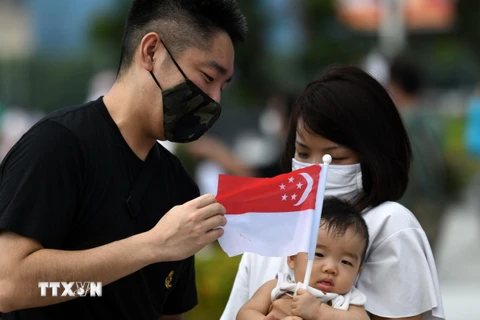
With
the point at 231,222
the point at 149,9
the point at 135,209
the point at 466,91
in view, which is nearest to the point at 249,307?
the point at 231,222

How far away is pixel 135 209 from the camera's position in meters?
3.11

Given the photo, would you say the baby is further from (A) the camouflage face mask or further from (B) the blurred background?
(B) the blurred background

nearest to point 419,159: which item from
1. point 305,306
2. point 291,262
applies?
point 291,262

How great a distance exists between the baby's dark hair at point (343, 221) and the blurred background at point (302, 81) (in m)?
2.75

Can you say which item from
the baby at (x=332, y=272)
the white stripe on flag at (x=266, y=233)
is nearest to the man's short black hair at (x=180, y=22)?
the white stripe on flag at (x=266, y=233)

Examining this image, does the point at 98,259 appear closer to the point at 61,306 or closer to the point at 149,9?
the point at 61,306

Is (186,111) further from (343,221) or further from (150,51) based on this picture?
(343,221)

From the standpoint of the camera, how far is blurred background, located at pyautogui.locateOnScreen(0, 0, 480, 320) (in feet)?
22.0

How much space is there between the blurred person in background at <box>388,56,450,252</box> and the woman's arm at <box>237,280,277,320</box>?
271cm

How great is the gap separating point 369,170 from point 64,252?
3.68ft

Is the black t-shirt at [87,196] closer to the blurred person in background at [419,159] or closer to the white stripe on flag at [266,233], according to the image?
the white stripe on flag at [266,233]

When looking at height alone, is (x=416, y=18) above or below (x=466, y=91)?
above

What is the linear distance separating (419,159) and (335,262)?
3.21 metres

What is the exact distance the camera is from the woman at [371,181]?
3143 millimetres
